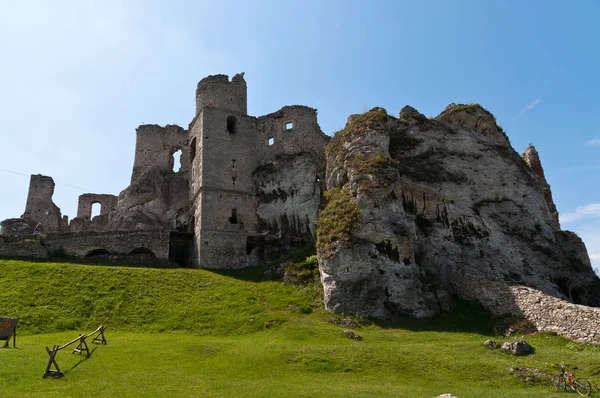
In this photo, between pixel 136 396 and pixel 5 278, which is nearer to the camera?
pixel 136 396

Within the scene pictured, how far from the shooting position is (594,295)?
112 ft

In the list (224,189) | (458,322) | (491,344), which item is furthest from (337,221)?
(224,189)

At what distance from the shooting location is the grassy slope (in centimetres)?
1552

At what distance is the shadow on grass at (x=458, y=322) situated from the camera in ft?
80.0

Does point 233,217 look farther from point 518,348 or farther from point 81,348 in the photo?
point 518,348

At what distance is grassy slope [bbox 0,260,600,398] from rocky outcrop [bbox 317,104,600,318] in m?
2.47

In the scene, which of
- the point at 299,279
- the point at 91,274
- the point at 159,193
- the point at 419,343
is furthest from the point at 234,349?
the point at 159,193

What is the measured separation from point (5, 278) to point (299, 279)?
17.6 m

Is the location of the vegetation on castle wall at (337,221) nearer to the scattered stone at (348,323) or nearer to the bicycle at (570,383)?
the scattered stone at (348,323)

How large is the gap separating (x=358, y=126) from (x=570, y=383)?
23120mm

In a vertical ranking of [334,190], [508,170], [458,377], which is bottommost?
[458,377]

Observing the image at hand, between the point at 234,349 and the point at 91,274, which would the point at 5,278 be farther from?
the point at 234,349

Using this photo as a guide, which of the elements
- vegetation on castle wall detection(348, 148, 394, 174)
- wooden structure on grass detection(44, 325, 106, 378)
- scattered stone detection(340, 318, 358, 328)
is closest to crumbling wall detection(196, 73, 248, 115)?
vegetation on castle wall detection(348, 148, 394, 174)

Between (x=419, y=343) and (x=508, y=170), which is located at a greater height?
(x=508, y=170)
